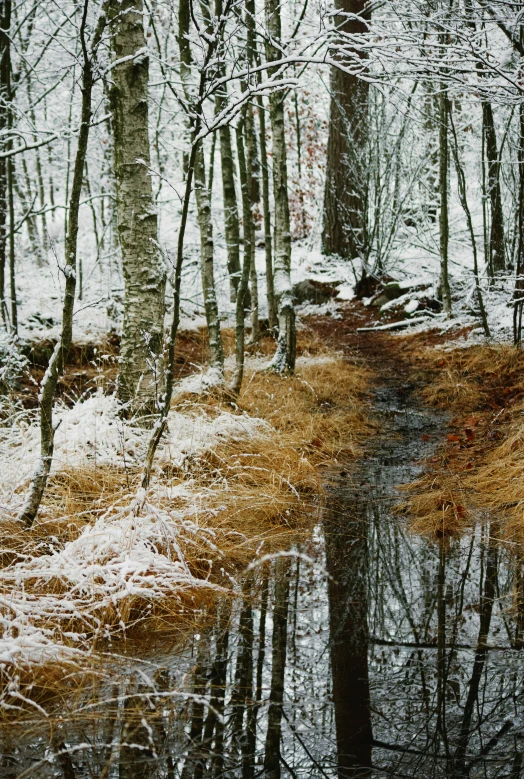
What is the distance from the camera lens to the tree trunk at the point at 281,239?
7.43 m

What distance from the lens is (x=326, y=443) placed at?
216 inches

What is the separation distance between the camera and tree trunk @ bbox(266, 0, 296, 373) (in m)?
7.43

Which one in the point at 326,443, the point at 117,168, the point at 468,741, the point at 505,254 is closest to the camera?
the point at 468,741

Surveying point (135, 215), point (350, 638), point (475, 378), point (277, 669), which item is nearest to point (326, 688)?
point (277, 669)

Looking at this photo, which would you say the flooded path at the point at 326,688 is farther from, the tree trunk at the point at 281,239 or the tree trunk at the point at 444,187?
the tree trunk at the point at 444,187

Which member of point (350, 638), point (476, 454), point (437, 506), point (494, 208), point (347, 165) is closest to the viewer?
point (350, 638)

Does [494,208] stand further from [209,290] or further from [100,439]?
[100,439]

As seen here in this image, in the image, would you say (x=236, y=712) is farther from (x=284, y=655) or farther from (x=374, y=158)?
(x=374, y=158)

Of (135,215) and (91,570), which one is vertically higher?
(135,215)

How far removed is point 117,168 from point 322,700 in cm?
394

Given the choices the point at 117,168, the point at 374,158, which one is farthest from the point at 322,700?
the point at 374,158

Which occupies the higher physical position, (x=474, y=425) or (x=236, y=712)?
(x=474, y=425)

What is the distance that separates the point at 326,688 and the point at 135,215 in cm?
362

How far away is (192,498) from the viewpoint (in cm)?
366
